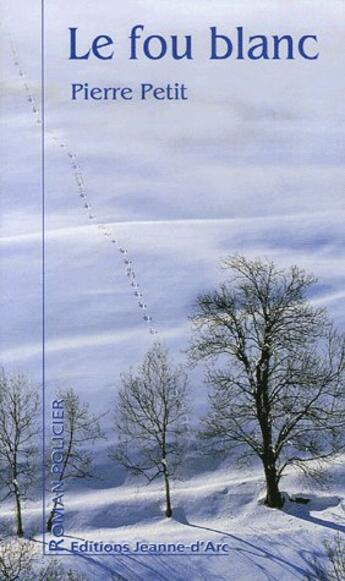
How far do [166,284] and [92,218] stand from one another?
632mm

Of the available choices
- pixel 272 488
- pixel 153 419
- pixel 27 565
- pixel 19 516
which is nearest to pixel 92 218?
pixel 153 419

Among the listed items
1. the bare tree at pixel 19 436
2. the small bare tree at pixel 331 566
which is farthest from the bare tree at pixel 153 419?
the small bare tree at pixel 331 566

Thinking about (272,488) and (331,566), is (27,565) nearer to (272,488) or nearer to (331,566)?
(272,488)

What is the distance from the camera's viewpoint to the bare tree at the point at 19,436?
6094mm

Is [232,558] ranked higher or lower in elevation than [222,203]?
lower

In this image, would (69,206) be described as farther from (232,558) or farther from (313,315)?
(232,558)

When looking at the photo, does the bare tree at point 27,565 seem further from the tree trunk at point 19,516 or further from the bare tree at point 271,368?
the bare tree at point 271,368

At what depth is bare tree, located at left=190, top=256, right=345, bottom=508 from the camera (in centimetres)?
612

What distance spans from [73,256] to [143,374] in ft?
2.78

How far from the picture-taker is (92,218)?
616 cm

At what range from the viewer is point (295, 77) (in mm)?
5965

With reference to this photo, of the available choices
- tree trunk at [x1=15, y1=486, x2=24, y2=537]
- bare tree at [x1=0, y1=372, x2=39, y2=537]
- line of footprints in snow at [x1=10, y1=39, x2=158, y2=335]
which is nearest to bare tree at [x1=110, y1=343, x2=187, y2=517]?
line of footprints in snow at [x1=10, y1=39, x2=158, y2=335]

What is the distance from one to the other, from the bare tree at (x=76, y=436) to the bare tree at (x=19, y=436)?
7.4 inches

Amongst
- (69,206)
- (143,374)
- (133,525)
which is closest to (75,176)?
(69,206)
